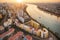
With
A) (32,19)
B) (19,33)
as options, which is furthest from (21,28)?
(32,19)

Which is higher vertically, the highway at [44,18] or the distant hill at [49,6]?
the distant hill at [49,6]

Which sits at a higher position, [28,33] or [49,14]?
[49,14]

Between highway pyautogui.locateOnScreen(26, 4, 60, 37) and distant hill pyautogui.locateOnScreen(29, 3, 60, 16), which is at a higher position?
distant hill pyautogui.locateOnScreen(29, 3, 60, 16)

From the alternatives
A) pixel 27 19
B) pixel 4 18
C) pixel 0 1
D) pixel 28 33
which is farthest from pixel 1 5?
pixel 28 33

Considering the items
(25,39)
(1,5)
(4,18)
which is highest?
(1,5)

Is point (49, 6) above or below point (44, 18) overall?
above

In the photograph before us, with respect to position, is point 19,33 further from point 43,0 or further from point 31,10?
point 43,0

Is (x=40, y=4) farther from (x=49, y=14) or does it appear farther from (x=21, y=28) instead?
(x=21, y=28)
